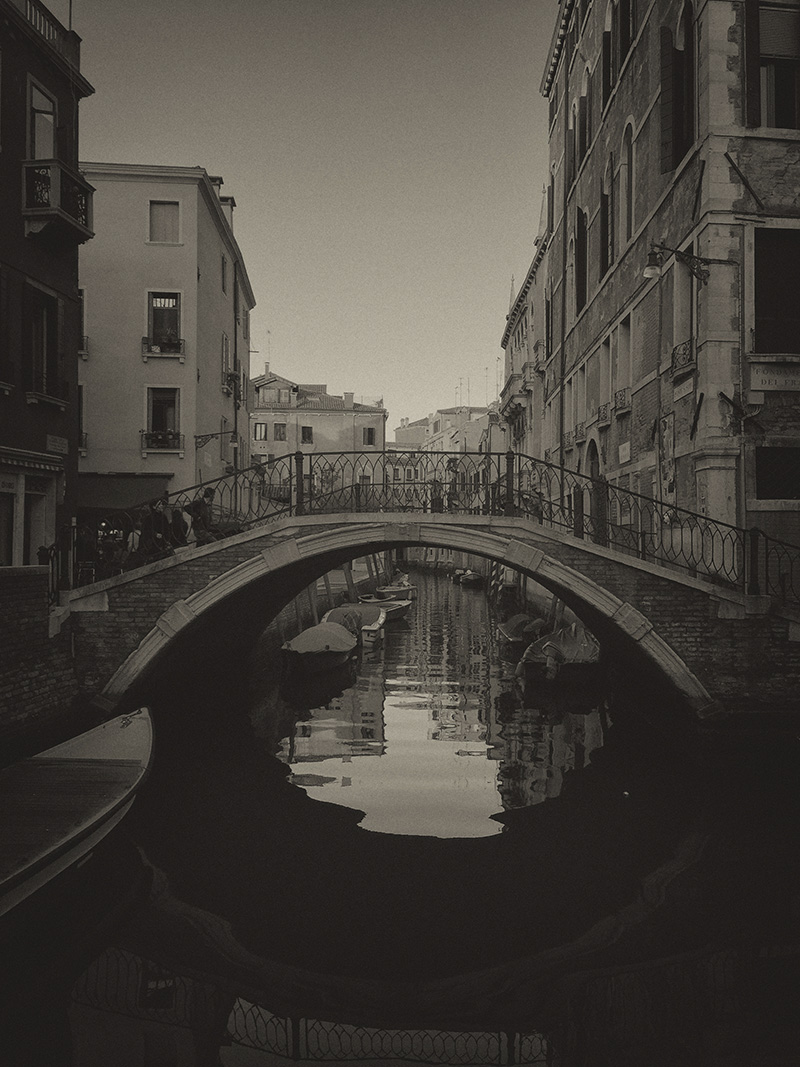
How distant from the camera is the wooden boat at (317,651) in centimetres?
1848

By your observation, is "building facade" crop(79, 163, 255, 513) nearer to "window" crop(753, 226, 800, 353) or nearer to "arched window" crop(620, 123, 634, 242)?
Result: "arched window" crop(620, 123, 634, 242)

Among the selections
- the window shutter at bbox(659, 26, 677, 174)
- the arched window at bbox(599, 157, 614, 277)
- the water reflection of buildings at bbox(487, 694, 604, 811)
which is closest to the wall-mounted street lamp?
the window shutter at bbox(659, 26, 677, 174)

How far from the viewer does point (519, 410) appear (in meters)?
31.2

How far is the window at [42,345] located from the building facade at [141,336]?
660cm

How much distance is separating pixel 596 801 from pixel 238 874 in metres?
4.15

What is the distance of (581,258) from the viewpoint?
19.1 metres

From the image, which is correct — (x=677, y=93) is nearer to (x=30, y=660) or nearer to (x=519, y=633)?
(x=30, y=660)

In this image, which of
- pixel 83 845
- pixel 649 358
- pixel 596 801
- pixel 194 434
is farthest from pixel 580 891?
pixel 194 434

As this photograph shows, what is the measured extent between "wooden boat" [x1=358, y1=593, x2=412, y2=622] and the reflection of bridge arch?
16.4 meters

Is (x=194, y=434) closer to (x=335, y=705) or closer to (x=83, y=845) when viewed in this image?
(x=335, y=705)

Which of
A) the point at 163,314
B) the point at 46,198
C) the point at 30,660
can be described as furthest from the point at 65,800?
the point at 163,314

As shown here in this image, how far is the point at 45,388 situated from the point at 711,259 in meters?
8.76

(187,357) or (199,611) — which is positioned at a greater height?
(187,357)

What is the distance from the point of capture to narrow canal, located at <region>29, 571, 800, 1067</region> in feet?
18.4
